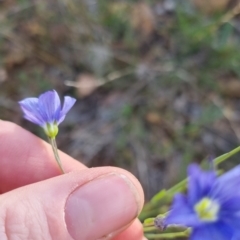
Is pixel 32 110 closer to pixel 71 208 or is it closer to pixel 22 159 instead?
pixel 71 208

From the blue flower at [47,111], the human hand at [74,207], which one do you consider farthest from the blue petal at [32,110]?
the human hand at [74,207]

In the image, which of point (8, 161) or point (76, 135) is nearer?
point (8, 161)

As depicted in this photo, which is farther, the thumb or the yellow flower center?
the yellow flower center

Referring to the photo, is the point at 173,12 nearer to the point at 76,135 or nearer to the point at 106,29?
the point at 106,29

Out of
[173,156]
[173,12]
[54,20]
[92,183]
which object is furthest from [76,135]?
[92,183]

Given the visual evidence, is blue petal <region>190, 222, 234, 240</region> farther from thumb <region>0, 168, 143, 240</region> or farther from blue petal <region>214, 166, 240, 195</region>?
thumb <region>0, 168, 143, 240</region>

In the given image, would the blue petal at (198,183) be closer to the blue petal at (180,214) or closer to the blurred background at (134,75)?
the blue petal at (180,214)

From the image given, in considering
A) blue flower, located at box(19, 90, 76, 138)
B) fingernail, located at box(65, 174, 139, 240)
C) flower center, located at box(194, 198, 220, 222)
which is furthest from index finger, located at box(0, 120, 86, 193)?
flower center, located at box(194, 198, 220, 222)
